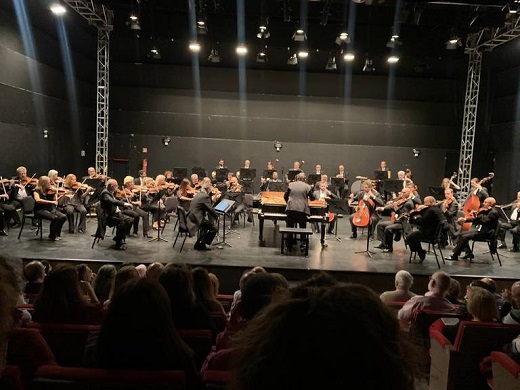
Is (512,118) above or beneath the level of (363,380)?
above

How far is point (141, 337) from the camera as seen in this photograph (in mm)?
2109

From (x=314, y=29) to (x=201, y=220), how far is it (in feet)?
31.5

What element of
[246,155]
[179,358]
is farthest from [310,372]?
[246,155]

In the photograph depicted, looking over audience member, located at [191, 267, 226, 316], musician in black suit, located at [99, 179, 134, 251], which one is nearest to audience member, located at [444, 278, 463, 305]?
audience member, located at [191, 267, 226, 316]

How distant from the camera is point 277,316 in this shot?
0.83 m

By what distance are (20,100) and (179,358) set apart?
12938 millimetres

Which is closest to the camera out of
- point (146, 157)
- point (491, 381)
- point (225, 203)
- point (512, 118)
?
point (491, 381)

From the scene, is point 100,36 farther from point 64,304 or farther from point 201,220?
point 64,304

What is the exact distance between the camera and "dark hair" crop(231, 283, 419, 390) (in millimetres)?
763

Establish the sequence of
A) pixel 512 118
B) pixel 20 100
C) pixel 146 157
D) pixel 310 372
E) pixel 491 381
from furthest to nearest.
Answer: pixel 146 157
pixel 512 118
pixel 20 100
pixel 491 381
pixel 310 372

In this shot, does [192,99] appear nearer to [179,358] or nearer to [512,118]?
[512,118]

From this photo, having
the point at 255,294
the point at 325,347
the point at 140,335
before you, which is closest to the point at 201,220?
the point at 255,294

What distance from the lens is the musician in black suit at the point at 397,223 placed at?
32.3 feet

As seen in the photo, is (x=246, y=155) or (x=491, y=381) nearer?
(x=491, y=381)
